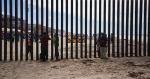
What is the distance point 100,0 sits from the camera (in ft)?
19.2

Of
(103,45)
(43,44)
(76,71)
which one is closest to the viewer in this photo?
(76,71)

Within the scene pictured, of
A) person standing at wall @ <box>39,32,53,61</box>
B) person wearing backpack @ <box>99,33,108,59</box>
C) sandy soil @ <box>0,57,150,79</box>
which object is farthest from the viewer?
person wearing backpack @ <box>99,33,108,59</box>

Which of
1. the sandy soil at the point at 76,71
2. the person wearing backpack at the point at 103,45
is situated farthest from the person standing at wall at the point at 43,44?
the person wearing backpack at the point at 103,45

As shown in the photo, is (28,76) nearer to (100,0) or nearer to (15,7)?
(15,7)

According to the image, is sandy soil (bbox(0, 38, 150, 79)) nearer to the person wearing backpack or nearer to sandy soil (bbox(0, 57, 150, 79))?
sandy soil (bbox(0, 57, 150, 79))

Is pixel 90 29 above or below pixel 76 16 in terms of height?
below

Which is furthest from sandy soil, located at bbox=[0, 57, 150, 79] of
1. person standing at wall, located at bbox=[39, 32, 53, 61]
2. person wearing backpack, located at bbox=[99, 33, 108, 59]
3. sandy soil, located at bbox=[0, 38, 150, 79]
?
person wearing backpack, located at bbox=[99, 33, 108, 59]

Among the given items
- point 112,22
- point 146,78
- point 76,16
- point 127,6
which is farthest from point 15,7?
point 146,78

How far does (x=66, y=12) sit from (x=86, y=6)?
91 centimetres

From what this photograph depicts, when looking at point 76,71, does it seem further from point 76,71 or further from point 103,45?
point 103,45

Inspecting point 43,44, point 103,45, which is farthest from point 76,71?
point 103,45

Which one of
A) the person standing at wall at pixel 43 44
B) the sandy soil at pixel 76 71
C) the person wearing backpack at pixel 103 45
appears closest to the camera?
the sandy soil at pixel 76 71

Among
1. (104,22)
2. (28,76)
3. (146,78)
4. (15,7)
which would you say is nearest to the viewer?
(146,78)

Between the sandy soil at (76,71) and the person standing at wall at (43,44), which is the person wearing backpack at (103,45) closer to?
the sandy soil at (76,71)
